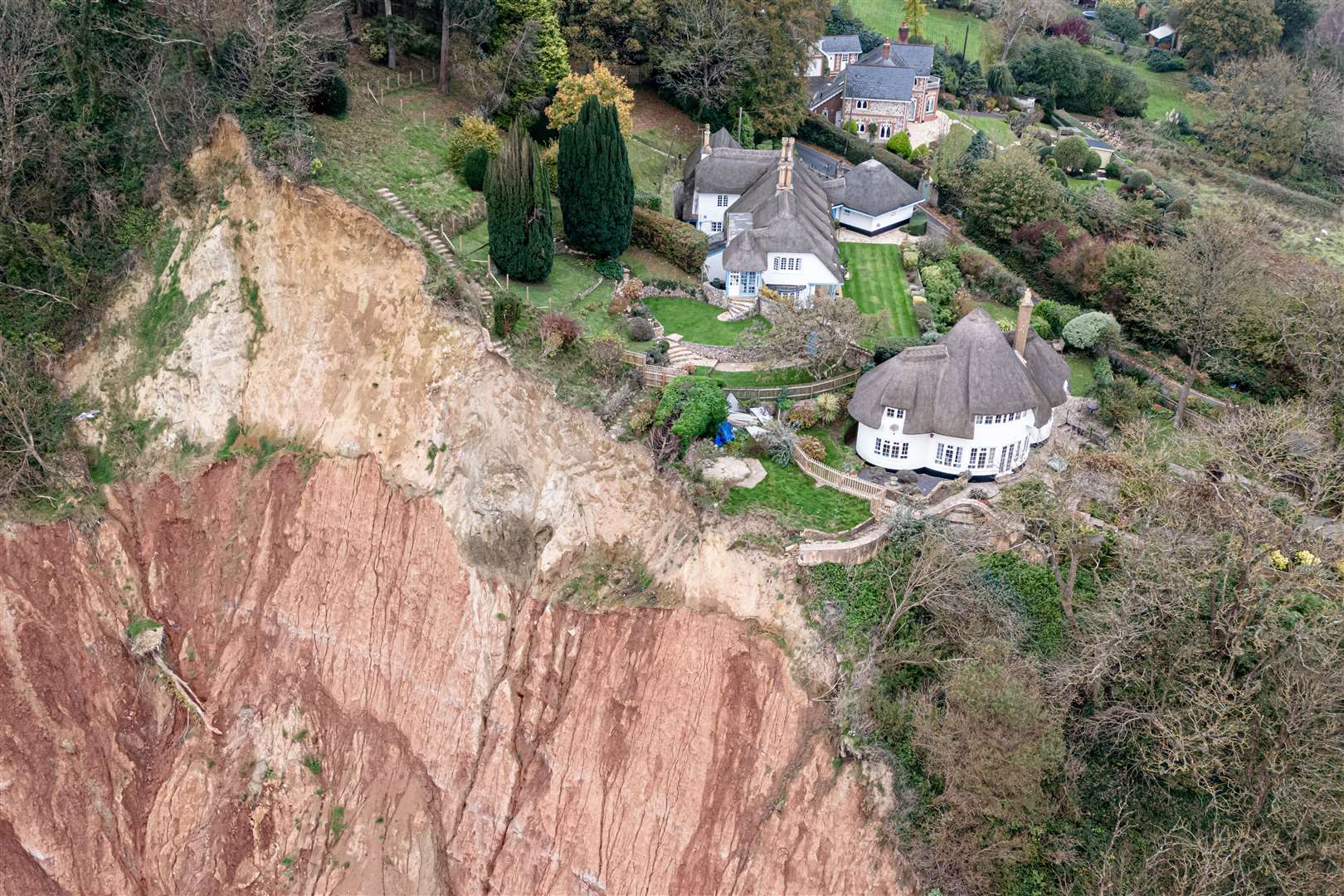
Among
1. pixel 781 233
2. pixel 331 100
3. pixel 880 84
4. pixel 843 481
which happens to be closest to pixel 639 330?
pixel 781 233

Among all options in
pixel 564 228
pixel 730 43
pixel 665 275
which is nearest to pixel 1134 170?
→ pixel 730 43

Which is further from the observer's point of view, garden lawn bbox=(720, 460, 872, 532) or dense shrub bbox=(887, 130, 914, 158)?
dense shrub bbox=(887, 130, 914, 158)

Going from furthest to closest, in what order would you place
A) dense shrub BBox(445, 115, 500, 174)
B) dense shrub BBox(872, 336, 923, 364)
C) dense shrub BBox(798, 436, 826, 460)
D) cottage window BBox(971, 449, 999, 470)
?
dense shrub BBox(445, 115, 500, 174), dense shrub BBox(872, 336, 923, 364), dense shrub BBox(798, 436, 826, 460), cottage window BBox(971, 449, 999, 470)

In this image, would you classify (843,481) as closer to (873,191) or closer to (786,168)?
(786,168)

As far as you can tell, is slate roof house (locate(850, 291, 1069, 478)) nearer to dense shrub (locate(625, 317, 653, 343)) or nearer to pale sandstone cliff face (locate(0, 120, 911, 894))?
pale sandstone cliff face (locate(0, 120, 911, 894))

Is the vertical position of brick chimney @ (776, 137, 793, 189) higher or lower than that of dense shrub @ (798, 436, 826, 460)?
higher

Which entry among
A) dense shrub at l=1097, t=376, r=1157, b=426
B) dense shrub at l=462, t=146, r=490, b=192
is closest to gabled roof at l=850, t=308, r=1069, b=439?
dense shrub at l=1097, t=376, r=1157, b=426

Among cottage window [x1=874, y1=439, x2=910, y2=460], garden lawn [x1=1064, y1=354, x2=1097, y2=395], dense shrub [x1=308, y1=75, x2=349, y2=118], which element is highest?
dense shrub [x1=308, y1=75, x2=349, y2=118]

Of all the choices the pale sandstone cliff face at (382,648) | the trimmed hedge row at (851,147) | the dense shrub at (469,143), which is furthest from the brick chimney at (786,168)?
the pale sandstone cliff face at (382,648)
